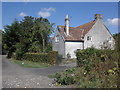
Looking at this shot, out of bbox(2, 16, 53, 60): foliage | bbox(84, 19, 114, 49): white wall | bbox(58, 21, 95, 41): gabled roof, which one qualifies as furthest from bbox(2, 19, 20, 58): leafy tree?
bbox(84, 19, 114, 49): white wall

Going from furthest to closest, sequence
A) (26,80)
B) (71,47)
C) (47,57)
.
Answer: (71,47)
(47,57)
(26,80)

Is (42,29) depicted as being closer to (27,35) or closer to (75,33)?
(27,35)

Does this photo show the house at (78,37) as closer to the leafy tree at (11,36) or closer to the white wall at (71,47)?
the white wall at (71,47)

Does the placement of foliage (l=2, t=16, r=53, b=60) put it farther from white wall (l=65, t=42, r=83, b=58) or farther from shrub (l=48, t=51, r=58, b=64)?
shrub (l=48, t=51, r=58, b=64)

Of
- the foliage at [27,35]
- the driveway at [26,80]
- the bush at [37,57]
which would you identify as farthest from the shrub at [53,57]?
the foliage at [27,35]

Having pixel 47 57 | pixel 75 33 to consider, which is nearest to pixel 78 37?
pixel 75 33

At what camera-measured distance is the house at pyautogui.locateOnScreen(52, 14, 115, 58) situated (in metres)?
30.6

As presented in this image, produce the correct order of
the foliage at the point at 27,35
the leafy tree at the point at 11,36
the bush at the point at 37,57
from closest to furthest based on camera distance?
the bush at the point at 37,57 → the foliage at the point at 27,35 → the leafy tree at the point at 11,36

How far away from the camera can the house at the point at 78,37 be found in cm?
3058

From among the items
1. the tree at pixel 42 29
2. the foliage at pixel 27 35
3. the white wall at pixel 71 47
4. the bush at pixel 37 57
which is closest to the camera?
the bush at pixel 37 57

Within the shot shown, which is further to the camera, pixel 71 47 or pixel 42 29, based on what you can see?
pixel 42 29

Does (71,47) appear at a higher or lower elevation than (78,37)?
lower

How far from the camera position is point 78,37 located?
31.9 meters

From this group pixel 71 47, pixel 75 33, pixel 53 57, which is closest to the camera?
pixel 53 57
